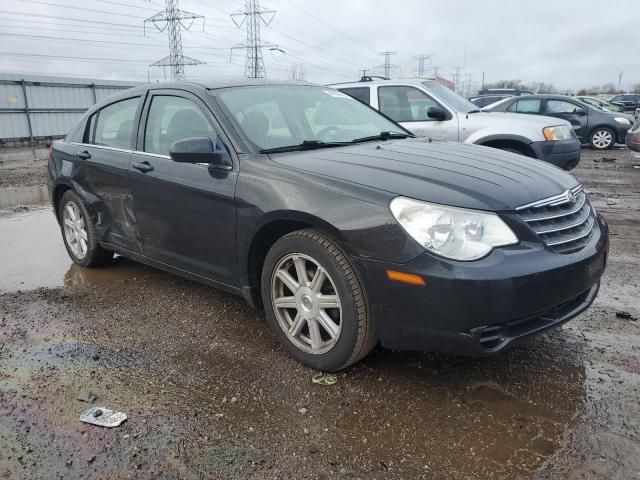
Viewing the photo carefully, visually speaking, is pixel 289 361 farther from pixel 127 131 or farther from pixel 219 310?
pixel 127 131

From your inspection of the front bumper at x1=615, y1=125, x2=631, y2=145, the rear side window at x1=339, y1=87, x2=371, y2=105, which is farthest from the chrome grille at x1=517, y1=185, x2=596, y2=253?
the front bumper at x1=615, y1=125, x2=631, y2=145

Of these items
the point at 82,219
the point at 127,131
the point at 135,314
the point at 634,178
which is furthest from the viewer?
the point at 634,178

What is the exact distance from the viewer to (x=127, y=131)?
435 centimetres

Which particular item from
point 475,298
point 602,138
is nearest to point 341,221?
point 475,298

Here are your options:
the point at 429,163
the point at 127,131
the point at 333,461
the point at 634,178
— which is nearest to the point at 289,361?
the point at 333,461

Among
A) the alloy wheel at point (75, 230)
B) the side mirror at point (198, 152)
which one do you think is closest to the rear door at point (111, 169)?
the alloy wheel at point (75, 230)

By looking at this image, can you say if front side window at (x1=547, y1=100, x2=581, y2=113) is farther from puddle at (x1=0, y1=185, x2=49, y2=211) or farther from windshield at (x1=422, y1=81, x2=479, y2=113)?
puddle at (x1=0, y1=185, x2=49, y2=211)

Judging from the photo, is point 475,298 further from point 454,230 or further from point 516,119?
point 516,119

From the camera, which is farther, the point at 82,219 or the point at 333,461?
the point at 82,219

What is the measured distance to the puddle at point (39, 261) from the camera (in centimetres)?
490

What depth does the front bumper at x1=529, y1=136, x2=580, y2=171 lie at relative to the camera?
7.38 m

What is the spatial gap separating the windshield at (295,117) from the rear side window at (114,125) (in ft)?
3.27

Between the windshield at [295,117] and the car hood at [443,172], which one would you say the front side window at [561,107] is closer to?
the windshield at [295,117]

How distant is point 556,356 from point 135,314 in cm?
295
